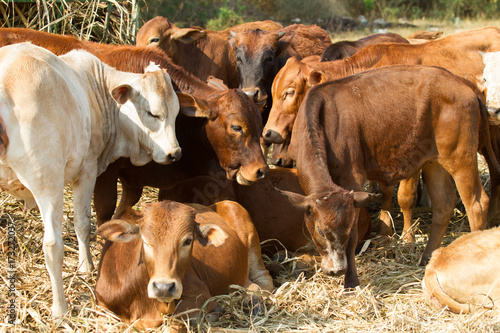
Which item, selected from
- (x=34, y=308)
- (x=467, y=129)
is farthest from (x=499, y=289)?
(x=34, y=308)

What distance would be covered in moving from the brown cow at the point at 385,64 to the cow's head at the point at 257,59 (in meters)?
0.76

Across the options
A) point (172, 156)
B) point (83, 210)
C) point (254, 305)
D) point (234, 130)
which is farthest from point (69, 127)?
point (254, 305)

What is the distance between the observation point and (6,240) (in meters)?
6.04

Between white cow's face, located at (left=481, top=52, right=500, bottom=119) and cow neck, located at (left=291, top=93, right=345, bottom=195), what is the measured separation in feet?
6.52

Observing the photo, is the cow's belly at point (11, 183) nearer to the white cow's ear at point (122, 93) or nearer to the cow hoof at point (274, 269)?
the white cow's ear at point (122, 93)

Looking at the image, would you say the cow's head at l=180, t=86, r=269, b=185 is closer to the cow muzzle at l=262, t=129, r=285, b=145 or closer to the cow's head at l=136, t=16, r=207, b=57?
the cow muzzle at l=262, t=129, r=285, b=145

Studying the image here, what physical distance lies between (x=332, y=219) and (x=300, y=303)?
800 mm

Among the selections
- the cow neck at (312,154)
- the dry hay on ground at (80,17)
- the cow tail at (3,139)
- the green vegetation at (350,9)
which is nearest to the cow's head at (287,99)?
the cow neck at (312,154)

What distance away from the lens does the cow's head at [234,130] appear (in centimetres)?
593

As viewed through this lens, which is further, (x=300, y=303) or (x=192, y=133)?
(x=192, y=133)

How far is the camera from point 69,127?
4672 millimetres

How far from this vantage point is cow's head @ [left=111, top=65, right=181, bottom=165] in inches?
219

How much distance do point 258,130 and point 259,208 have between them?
0.84 meters

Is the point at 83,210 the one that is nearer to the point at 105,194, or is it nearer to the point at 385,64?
the point at 105,194
